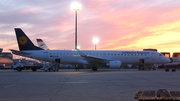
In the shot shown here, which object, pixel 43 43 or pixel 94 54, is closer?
pixel 94 54

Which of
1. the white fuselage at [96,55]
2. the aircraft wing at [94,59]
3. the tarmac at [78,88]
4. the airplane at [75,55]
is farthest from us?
the white fuselage at [96,55]

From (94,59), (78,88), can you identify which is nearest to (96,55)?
(94,59)

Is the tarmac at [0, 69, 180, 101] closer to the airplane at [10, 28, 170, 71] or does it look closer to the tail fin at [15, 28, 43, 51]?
the airplane at [10, 28, 170, 71]

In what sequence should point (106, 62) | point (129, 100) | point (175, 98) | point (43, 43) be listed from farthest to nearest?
point (43, 43) < point (106, 62) < point (129, 100) < point (175, 98)

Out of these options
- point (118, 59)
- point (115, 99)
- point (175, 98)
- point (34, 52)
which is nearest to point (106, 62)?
point (118, 59)

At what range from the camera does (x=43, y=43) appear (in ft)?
231

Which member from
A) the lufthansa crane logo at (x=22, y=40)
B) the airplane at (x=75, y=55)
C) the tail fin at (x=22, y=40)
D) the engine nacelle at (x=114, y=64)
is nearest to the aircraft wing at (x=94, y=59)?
the airplane at (x=75, y=55)

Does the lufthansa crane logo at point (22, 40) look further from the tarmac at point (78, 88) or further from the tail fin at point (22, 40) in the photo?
the tarmac at point (78, 88)

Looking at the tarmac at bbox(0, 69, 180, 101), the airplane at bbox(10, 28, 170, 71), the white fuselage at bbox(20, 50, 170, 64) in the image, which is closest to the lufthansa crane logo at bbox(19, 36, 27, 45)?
the airplane at bbox(10, 28, 170, 71)

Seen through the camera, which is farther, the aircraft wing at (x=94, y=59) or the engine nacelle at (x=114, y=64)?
the engine nacelle at (x=114, y=64)

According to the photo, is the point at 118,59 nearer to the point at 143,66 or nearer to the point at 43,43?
the point at 143,66

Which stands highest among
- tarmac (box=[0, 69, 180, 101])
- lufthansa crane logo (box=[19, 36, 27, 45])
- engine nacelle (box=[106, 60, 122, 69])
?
lufthansa crane logo (box=[19, 36, 27, 45])

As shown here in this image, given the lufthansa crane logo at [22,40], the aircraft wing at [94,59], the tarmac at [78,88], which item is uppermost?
the lufthansa crane logo at [22,40]

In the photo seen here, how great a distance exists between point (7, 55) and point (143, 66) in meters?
113
